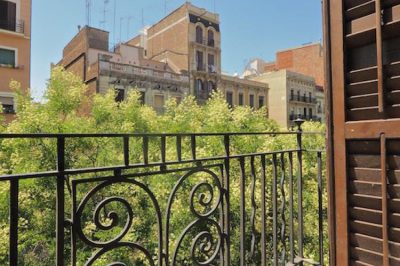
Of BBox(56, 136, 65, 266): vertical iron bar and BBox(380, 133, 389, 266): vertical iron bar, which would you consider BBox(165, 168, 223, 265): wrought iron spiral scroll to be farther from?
BBox(380, 133, 389, 266): vertical iron bar

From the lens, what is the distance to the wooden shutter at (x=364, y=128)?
149 cm

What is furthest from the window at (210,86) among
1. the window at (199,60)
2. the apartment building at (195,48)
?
the window at (199,60)

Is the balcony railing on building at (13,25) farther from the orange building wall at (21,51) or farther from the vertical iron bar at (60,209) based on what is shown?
the vertical iron bar at (60,209)

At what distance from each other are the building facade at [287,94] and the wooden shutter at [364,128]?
94.2 ft

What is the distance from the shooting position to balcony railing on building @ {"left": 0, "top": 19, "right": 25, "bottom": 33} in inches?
661

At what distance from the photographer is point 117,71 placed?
20.0m

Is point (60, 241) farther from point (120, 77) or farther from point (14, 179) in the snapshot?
point (120, 77)

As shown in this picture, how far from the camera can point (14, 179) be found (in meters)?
1.06

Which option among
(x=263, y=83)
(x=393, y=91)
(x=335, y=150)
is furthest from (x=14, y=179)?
(x=263, y=83)

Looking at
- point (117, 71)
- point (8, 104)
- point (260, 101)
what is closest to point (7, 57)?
point (8, 104)

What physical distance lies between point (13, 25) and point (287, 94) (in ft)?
73.4

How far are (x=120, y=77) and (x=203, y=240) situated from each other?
19.4 meters

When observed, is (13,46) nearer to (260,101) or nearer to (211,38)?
(211,38)

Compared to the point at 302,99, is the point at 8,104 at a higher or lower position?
lower
